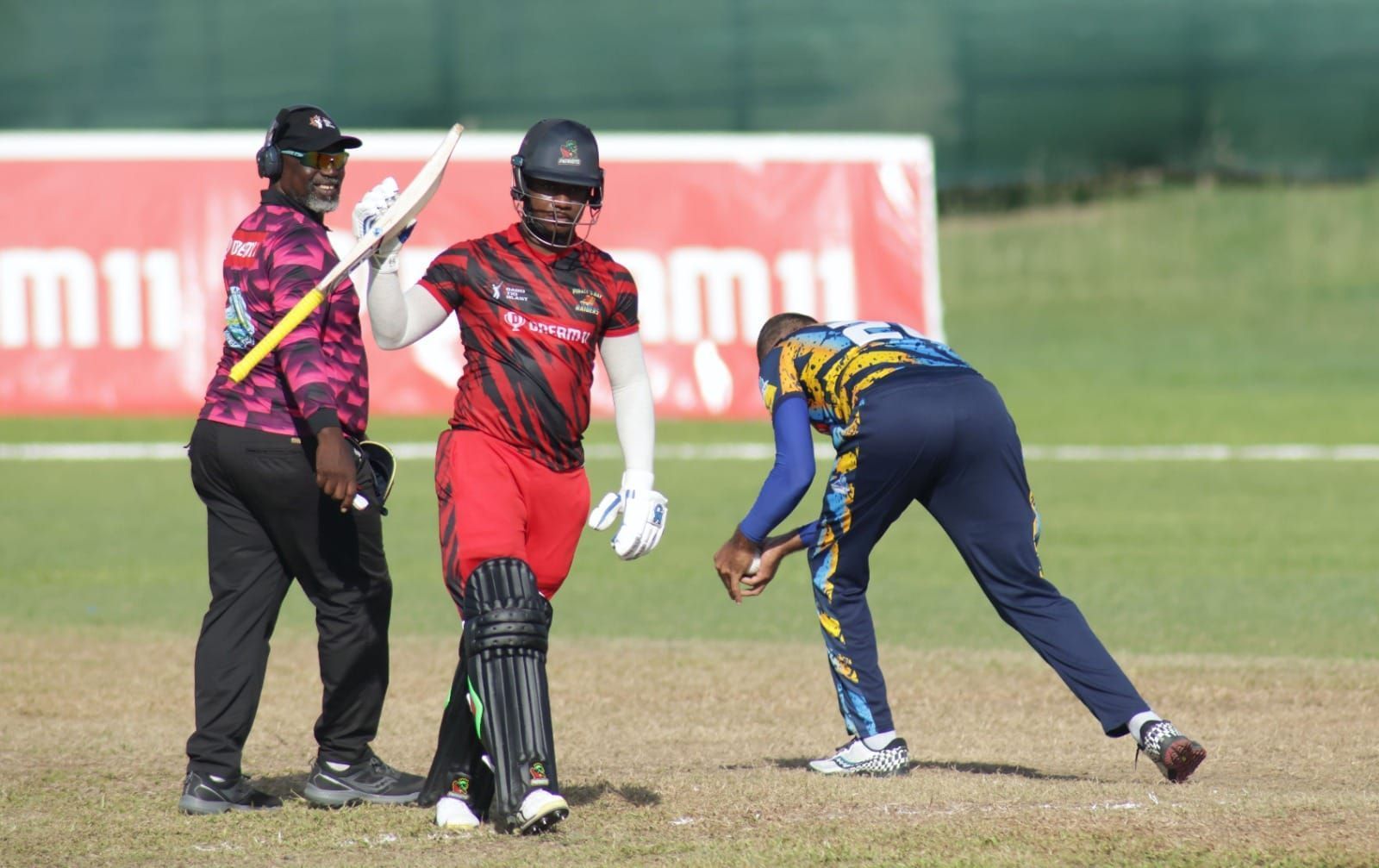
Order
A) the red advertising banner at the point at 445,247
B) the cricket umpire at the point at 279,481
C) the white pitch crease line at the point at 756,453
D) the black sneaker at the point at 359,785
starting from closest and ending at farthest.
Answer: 1. the cricket umpire at the point at 279,481
2. the black sneaker at the point at 359,785
3. the white pitch crease line at the point at 756,453
4. the red advertising banner at the point at 445,247

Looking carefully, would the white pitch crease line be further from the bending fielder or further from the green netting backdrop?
the bending fielder

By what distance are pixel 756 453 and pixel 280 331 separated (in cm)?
1202

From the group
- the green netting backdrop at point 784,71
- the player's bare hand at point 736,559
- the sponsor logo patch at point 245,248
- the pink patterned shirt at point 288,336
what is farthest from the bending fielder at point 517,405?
the green netting backdrop at point 784,71

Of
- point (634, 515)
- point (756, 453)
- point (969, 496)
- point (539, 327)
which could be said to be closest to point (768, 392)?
point (969, 496)

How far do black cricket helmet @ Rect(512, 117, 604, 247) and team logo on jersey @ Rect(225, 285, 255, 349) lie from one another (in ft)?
3.31

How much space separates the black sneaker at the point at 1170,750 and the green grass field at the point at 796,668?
0.11 metres

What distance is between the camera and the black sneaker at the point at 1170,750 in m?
6.17

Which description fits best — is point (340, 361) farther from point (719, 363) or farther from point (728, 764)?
point (719, 363)

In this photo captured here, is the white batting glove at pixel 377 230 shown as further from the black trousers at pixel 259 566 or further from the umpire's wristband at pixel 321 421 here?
the black trousers at pixel 259 566

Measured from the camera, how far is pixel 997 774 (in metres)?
6.66

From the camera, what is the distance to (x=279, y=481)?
605cm

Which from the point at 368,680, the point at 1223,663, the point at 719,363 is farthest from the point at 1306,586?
the point at 719,363

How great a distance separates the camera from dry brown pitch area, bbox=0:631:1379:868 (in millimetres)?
5336

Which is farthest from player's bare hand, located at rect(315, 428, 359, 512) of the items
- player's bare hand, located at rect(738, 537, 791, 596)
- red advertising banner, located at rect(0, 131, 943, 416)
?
red advertising banner, located at rect(0, 131, 943, 416)
